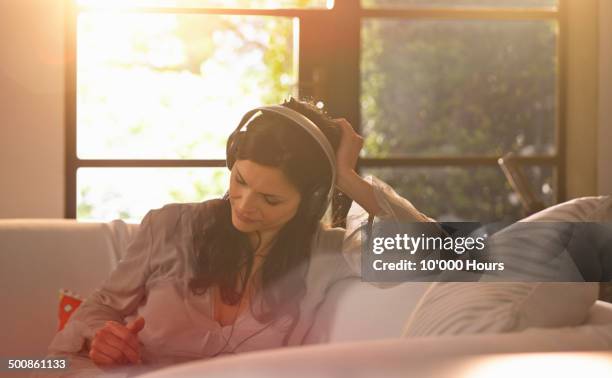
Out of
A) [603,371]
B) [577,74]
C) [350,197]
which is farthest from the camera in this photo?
[577,74]

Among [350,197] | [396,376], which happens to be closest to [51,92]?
[350,197]

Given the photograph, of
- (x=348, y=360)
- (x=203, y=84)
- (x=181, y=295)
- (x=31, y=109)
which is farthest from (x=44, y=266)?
(x=348, y=360)

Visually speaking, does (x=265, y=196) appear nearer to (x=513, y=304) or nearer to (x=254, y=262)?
(x=254, y=262)

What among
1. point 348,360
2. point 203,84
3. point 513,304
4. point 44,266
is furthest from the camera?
point 203,84

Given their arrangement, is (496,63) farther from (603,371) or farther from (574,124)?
(603,371)

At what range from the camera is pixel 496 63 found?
9.86 ft

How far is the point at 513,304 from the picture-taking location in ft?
2.24

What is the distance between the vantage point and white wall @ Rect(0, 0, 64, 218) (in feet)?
7.54

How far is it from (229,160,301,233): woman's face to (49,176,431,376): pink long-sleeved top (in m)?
0.06

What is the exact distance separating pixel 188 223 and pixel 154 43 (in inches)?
53.9

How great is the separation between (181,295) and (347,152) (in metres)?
0.29

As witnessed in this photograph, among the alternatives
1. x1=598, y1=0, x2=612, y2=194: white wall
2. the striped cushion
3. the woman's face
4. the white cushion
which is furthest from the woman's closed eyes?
x1=598, y1=0, x2=612, y2=194: white wall

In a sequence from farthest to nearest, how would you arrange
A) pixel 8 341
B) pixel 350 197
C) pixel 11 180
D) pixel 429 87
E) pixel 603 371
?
pixel 429 87
pixel 11 180
pixel 8 341
pixel 350 197
pixel 603 371

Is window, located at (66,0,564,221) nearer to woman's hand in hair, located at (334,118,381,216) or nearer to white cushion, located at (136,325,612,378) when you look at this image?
woman's hand in hair, located at (334,118,381,216)
